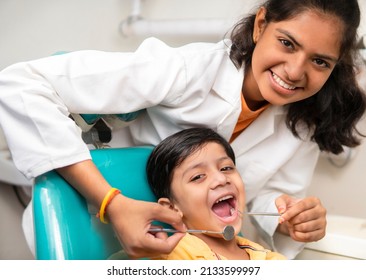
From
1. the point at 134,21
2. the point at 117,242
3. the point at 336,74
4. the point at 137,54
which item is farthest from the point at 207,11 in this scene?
the point at 117,242

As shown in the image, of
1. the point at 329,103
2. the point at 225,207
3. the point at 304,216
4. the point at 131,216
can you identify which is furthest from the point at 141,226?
the point at 329,103

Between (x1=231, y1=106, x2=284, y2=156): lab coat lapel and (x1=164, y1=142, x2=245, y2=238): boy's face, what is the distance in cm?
20

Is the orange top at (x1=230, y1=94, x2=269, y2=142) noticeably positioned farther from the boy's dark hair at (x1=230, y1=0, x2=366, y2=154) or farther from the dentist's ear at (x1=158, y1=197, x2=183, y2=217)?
the dentist's ear at (x1=158, y1=197, x2=183, y2=217)

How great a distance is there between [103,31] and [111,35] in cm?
4

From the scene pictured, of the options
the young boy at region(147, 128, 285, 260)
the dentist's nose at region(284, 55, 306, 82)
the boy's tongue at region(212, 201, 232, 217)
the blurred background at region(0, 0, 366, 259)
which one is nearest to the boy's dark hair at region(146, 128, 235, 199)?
the young boy at region(147, 128, 285, 260)

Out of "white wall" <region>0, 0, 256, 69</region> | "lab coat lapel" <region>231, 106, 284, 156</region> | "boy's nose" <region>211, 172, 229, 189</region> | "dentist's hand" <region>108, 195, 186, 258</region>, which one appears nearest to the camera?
"dentist's hand" <region>108, 195, 186, 258</region>

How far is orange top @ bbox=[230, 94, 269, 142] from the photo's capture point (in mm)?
1141

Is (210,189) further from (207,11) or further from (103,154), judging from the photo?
(207,11)

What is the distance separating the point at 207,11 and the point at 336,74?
666mm

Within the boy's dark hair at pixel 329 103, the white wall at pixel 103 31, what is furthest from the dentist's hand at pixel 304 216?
the white wall at pixel 103 31

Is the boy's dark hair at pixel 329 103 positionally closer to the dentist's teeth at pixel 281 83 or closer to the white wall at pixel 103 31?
the dentist's teeth at pixel 281 83

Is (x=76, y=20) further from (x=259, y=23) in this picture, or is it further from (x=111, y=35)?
(x=259, y=23)

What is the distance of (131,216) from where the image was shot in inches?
31.9

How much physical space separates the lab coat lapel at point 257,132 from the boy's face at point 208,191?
0.65 ft
